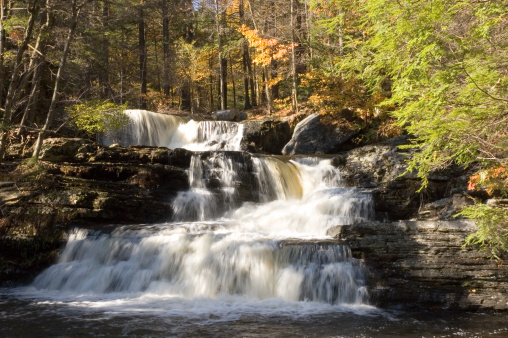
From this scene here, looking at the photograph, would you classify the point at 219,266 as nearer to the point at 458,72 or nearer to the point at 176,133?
the point at 458,72

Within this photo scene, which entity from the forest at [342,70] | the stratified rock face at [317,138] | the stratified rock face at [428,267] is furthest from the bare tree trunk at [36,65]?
the stratified rock face at [317,138]

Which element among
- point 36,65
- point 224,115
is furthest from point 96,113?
point 224,115

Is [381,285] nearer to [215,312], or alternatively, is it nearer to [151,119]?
[215,312]

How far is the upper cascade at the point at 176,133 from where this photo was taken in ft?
54.2

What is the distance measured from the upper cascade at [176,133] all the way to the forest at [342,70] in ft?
5.58

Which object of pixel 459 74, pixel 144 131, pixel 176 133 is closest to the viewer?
pixel 459 74

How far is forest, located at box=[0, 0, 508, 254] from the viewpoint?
5.27 m

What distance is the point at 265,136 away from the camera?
17109 millimetres

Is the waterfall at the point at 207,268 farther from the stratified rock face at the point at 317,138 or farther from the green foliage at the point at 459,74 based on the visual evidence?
the stratified rock face at the point at 317,138

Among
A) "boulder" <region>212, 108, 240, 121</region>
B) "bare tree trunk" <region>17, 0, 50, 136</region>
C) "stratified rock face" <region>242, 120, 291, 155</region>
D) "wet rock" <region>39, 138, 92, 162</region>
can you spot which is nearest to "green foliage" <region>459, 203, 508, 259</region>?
"bare tree trunk" <region>17, 0, 50, 136</region>

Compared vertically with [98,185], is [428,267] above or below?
below

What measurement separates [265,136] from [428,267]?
10.8 metres

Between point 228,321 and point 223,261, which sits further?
point 223,261

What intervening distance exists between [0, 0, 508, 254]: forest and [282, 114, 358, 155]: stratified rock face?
0.64 meters
